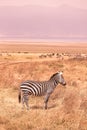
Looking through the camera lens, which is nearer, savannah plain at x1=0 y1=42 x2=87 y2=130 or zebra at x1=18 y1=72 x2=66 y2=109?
savannah plain at x1=0 y1=42 x2=87 y2=130

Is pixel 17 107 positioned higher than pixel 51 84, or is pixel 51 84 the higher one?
pixel 51 84

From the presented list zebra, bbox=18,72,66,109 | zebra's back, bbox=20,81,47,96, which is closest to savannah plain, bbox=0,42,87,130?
zebra, bbox=18,72,66,109

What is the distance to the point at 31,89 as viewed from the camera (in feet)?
49.8

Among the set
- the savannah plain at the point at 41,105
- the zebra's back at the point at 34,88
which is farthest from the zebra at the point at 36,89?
the savannah plain at the point at 41,105

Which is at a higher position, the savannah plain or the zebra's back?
the zebra's back

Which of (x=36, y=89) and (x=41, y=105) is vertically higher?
(x=36, y=89)

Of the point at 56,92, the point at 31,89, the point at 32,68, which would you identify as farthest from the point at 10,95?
the point at 32,68

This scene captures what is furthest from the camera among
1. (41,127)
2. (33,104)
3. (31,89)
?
(33,104)

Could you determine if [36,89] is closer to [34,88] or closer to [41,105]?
[34,88]

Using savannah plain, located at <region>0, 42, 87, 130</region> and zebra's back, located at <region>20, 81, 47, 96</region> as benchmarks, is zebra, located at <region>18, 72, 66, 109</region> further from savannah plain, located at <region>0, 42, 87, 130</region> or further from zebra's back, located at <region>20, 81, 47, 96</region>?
savannah plain, located at <region>0, 42, 87, 130</region>

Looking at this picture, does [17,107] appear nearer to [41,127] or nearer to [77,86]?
[41,127]

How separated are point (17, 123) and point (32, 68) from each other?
16.8 m

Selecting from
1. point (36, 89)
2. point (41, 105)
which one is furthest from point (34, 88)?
point (41, 105)

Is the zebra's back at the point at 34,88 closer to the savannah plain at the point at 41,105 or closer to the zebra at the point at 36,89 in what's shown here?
the zebra at the point at 36,89
